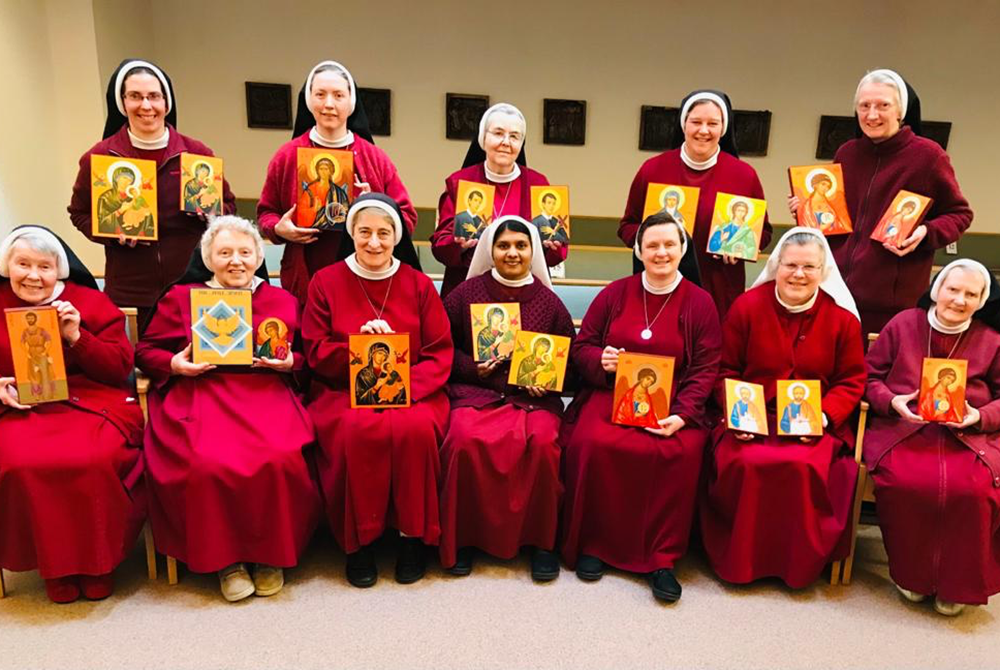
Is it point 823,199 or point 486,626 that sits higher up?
point 823,199

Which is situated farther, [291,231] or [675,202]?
[675,202]

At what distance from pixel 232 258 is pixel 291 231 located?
16.4 inches

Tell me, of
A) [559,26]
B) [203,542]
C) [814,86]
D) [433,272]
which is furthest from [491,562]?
[814,86]

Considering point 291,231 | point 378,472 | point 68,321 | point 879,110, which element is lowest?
point 378,472

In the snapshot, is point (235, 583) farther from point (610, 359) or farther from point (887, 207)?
point (887, 207)

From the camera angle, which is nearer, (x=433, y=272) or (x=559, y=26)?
(x=433, y=272)

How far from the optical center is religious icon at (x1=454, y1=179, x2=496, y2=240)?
3373 mm

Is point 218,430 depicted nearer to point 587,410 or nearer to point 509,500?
point 509,500

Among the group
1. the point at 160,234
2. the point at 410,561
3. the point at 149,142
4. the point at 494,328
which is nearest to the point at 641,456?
the point at 494,328

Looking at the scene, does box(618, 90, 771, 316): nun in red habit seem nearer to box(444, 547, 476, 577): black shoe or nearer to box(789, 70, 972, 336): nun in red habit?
box(789, 70, 972, 336): nun in red habit

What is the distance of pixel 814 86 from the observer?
741 centimetres

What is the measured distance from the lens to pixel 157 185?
10.8ft

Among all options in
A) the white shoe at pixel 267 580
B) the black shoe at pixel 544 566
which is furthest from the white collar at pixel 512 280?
the white shoe at pixel 267 580

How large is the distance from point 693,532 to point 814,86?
6.11 meters
